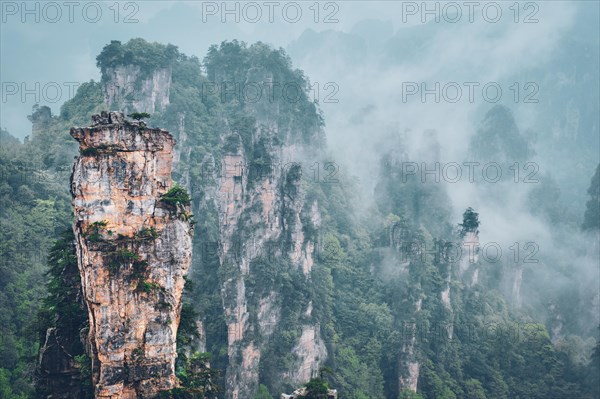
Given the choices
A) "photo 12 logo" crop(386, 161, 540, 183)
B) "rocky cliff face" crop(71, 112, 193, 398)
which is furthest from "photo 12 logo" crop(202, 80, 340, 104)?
"rocky cliff face" crop(71, 112, 193, 398)

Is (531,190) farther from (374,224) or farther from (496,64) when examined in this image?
(496,64)

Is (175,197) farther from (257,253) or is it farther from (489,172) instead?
(489,172)

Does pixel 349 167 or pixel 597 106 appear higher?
pixel 597 106

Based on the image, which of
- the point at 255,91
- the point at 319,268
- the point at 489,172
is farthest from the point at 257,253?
the point at 489,172

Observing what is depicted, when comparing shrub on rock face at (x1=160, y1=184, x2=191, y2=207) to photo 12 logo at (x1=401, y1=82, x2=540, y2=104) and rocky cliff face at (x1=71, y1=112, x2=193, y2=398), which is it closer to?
rocky cliff face at (x1=71, y1=112, x2=193, y2=398)

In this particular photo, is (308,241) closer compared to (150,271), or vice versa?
(150,271)

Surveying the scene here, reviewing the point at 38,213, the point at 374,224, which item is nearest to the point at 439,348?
the point at 374,224

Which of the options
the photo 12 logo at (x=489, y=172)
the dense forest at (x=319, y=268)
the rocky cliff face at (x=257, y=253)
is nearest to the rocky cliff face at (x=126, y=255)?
the dense forest at (x=319, y=268)

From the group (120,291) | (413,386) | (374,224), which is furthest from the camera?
(374,224)
